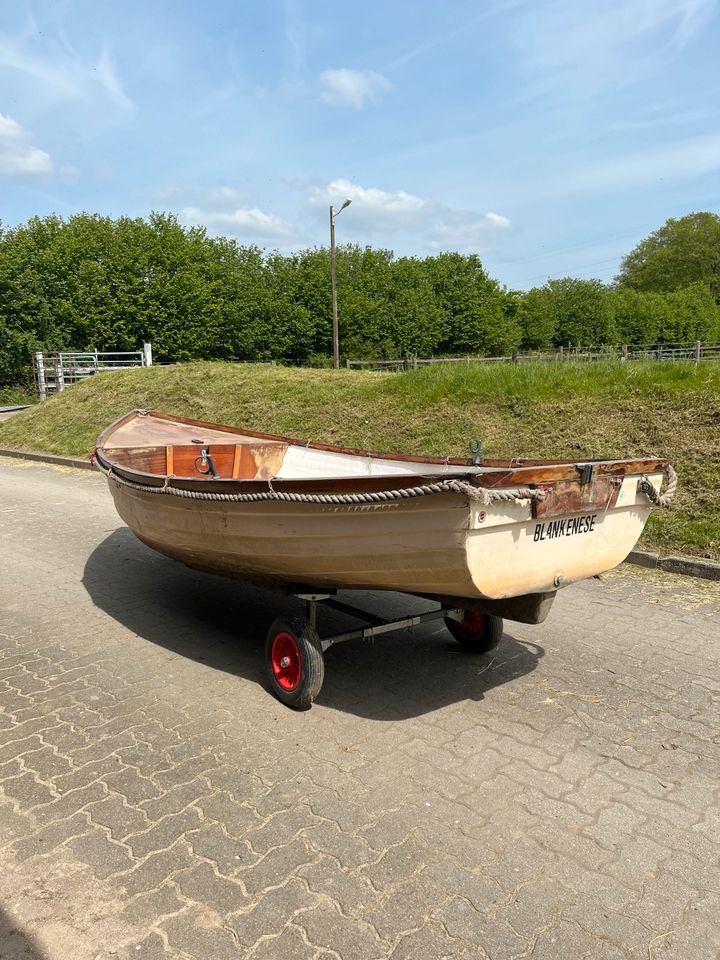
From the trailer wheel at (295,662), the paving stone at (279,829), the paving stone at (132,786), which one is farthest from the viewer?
the trailer wheel at (295,662)

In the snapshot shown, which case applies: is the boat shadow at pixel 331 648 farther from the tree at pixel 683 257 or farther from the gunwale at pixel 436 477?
the tree at pixel 683 257

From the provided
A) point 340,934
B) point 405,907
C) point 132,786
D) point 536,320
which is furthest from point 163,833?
point 536,320

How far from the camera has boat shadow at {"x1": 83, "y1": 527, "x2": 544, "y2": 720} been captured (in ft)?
13.1

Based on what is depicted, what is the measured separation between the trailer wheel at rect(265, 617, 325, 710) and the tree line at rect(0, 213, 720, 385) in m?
30.3

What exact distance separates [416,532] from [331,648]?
184cm

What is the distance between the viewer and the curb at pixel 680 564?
6117 millimetres

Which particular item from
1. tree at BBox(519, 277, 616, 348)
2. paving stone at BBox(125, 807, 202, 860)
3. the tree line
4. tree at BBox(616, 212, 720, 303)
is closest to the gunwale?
paving stone at BBox(125, 807, 202, 860)

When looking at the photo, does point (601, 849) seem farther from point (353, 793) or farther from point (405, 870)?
point (353, 793)

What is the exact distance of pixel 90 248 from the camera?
3412cm

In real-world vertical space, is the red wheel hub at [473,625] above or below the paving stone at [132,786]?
above

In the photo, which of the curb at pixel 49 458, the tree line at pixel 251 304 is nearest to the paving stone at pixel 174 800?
the curb at pixel 49 458

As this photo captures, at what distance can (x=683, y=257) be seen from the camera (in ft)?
228

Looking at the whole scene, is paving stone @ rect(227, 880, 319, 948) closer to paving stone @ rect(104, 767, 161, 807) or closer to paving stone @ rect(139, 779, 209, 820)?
paving stone @ rect(139, 779, 209, 820)

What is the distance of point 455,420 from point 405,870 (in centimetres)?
807
